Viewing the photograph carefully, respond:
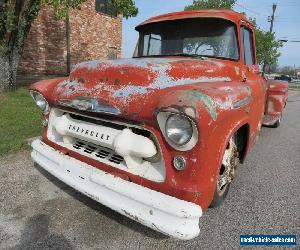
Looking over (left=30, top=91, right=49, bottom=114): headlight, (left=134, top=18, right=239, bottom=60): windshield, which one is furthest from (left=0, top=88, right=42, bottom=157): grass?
(left=134, top=18, right=239, bottom=60): windshield

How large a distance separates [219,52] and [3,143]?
3292 millimetres

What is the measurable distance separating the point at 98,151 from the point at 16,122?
379cm

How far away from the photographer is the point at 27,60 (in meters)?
13.2

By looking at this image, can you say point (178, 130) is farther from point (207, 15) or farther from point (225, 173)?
point (207, 15)

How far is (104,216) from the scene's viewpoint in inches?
119

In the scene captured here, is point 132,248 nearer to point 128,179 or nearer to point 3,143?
point 128,179

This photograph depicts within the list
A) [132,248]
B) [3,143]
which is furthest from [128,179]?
[3,143]

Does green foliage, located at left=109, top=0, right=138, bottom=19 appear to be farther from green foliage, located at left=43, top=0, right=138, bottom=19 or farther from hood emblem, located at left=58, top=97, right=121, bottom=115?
hood emblem, located at left=58, top=97, right=121, bottom=115

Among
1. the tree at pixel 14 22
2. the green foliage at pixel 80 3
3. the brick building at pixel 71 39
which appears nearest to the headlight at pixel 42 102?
the green foliage at pixel 80 3

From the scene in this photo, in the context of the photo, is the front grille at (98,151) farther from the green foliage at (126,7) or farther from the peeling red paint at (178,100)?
the green foliage at (126,7)

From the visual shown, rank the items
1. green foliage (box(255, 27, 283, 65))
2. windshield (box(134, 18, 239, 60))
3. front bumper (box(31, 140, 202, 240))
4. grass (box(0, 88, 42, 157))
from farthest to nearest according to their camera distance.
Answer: green foliage (box(255, 27, 283, 65))
grass (box(0, 88, 42, 157))
windshield (box(134, 18, 239, 60))
front bumper (box(31, 140, 202, 240))

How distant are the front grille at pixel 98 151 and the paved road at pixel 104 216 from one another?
56cm

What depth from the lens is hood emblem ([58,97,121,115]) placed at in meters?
2.62


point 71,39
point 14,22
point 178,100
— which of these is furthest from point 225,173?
point 71,39
